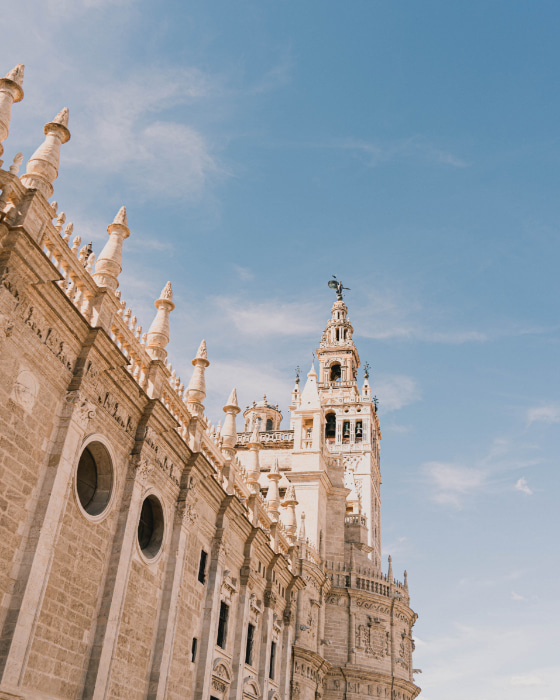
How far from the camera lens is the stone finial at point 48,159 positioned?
12.4 metres

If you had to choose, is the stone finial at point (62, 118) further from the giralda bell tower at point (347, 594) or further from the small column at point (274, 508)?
the giralda bell tower at point (347, 594)

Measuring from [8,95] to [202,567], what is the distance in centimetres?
1308

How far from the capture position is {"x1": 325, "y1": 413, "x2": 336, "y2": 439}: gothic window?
195 ft

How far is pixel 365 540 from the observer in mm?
42531

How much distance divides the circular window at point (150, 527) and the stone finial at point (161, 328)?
3.51 m

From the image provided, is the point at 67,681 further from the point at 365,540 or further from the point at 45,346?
the point at 365,540

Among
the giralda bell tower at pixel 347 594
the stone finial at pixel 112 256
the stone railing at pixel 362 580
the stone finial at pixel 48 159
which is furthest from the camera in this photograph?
the stone railing at pixel 362 580

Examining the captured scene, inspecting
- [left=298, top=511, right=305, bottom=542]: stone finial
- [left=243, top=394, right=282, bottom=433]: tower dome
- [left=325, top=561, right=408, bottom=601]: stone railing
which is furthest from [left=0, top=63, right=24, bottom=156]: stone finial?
[left=243, top=394, right=282, bottom=433]: tower dome

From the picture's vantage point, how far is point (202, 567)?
19.2 m

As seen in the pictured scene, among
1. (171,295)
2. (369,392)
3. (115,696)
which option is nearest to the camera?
(115,696)

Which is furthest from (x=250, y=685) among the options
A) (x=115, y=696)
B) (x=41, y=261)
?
(x=41, y=261)

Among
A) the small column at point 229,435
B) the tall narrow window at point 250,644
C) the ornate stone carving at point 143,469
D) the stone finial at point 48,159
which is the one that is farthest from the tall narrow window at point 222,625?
the stone finial at point 48,159

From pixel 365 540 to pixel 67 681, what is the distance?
106 ft

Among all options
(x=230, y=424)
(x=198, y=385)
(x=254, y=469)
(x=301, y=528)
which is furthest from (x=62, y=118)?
(x=301, y=528)
